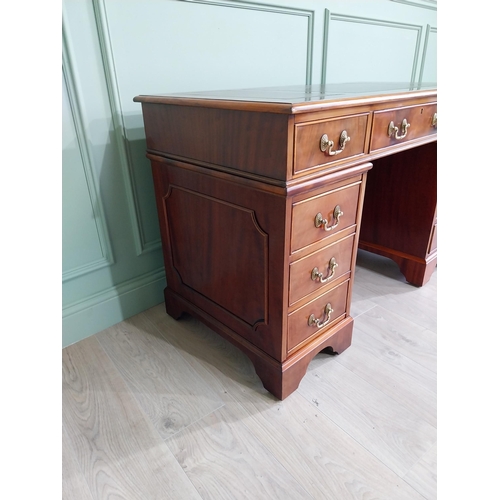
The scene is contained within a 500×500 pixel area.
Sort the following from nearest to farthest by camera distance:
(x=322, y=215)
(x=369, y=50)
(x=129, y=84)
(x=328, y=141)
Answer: (x=328, y=141), (x=322, y=215), (x=129, y=84), (x=369, y=50)

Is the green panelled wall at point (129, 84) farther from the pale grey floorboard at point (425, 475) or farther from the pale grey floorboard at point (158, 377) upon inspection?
the pale grey floorboard at point (425, 475)

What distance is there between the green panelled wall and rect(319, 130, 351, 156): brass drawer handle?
0.65 meters

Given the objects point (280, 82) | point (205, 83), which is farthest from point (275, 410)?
point (280, 82)

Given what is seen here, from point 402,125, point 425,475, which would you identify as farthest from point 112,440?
point 402,125

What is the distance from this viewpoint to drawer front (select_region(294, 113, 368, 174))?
72 cm

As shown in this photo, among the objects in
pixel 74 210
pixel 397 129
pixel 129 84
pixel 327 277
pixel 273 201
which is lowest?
pixel 327 277

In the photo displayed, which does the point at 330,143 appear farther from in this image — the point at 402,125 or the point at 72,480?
the point at 72,480

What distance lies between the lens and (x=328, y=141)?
763 mm

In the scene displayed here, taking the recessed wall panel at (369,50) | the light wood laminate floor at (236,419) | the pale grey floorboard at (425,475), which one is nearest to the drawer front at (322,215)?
the light wood laminate floor at (236,419)

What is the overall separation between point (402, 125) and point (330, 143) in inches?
12.6

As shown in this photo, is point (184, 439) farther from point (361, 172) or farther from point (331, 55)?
point (331, 55)

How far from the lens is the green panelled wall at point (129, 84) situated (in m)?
1.02

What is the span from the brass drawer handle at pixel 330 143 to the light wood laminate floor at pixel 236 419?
2.08ft

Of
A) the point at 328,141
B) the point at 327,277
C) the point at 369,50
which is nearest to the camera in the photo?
the point at 328,141
